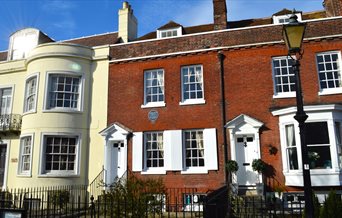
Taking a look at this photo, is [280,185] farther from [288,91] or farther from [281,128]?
[288,91]

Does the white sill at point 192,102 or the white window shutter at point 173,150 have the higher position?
the white sill at point 192,102

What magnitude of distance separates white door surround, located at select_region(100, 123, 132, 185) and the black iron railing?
5.58 m

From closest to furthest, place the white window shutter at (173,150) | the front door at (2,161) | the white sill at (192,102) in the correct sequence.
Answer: the white window shutter at (173,150)
the white sill at (192,102)
the front door at (2,161)

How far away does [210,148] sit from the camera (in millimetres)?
14898

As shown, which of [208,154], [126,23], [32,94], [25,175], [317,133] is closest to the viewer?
[317,133]

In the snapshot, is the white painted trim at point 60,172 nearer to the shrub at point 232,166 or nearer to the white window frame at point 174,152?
the white window frame at point 174,152

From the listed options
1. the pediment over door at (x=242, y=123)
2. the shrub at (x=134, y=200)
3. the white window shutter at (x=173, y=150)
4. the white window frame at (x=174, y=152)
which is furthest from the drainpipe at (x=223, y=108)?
the shrub at (x=134, y=200)

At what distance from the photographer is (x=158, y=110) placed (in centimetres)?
1619

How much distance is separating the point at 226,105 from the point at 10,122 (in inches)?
501

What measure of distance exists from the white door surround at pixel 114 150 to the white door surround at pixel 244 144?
5398 millimetres

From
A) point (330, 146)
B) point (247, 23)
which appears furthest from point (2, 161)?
point (330, 146)

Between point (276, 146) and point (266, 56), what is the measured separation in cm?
→ 440

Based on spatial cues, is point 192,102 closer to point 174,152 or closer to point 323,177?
point 174,152

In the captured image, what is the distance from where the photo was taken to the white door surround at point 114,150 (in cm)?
1620
